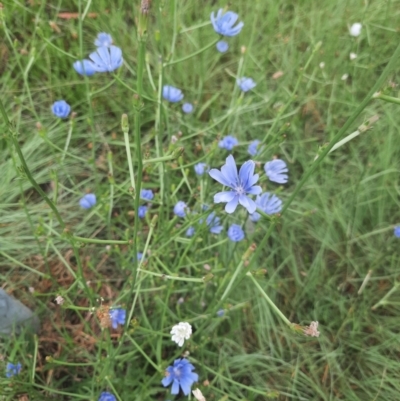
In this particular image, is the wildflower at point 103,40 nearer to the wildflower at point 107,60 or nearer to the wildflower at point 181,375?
the wildflower at point 107,60

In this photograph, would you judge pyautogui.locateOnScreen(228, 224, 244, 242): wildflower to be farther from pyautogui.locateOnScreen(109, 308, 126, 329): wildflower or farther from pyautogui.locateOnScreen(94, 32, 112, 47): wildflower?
pyautogui.locateOnScreen(94, 32, 112, 47): wildflower

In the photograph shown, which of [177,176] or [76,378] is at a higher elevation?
[177,176]

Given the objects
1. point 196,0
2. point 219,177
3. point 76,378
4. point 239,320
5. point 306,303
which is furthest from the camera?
point 196,0

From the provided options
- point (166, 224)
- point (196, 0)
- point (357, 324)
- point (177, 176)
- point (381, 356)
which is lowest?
point (381, 356)

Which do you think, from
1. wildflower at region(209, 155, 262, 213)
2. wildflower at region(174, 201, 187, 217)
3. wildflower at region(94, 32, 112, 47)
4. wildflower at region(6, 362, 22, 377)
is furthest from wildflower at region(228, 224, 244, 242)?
wildflower at region(94, 32, 112, 47)

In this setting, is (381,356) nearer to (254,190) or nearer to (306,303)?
(306,303)

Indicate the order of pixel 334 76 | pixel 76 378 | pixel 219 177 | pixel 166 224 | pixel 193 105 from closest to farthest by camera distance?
pixel 219 177, pixel 166 224, pixel 76 378, pixel 193 105, pixel 334 76

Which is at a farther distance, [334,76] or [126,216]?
[334,76]

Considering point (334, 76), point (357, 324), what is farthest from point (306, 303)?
point (334, 76)
